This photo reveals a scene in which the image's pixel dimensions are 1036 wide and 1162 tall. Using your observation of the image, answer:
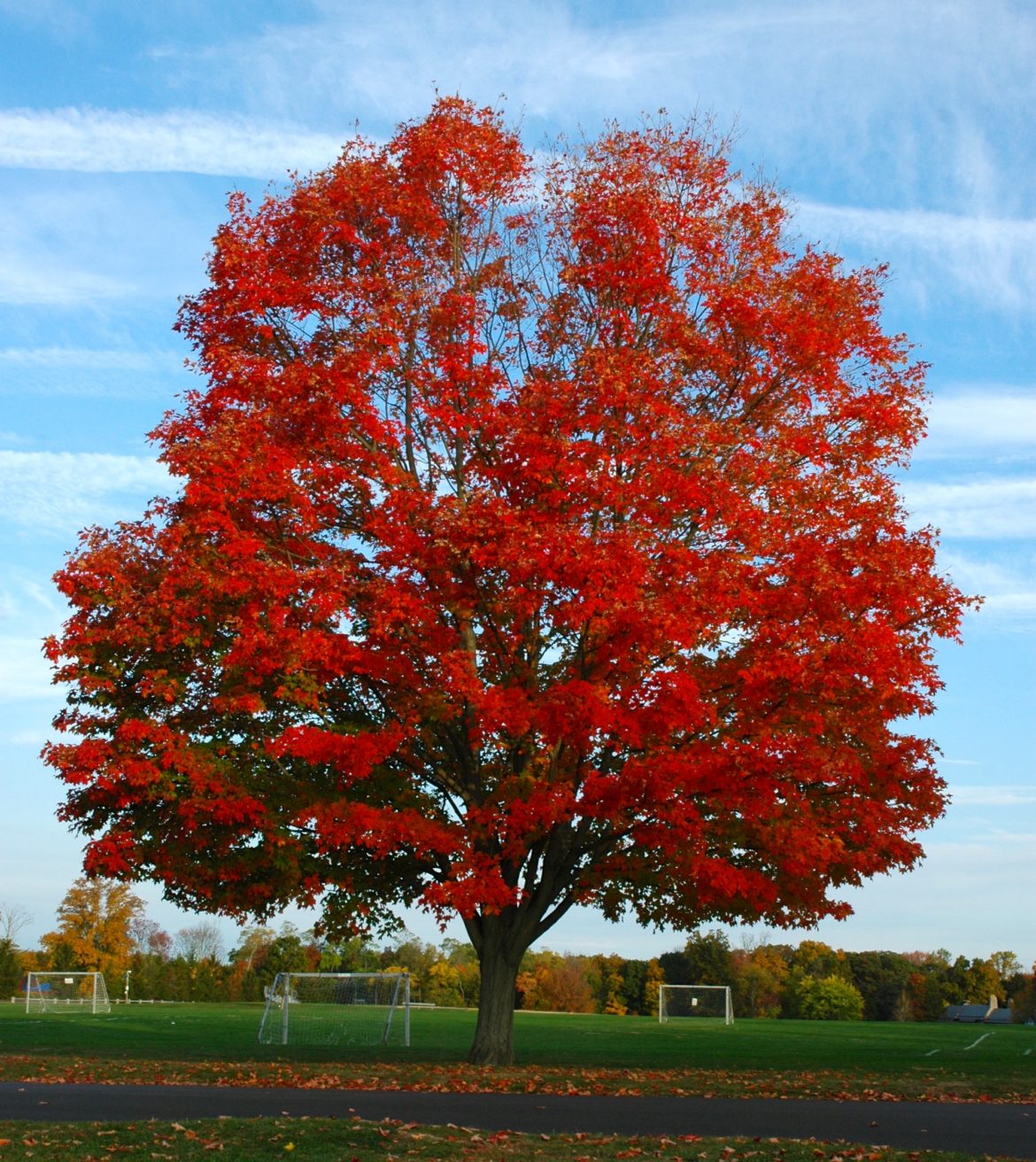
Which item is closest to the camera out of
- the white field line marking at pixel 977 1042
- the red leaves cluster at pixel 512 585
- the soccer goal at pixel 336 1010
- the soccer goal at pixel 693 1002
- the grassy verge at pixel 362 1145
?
the grassy verge at pixel 362 1145

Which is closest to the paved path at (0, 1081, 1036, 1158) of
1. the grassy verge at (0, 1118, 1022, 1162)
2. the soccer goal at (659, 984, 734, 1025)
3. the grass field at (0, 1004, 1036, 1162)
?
the grassy verge at (0, 1118, 1022, 1162)

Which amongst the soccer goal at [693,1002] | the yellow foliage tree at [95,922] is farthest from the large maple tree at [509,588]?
the yellow foliage tree at [95,922]

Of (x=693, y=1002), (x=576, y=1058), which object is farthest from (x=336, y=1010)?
(x=693, y=1002)

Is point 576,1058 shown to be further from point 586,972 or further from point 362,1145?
point 586,972

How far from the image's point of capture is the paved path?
472 inches

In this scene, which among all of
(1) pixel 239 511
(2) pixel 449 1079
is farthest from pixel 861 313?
(2) pixel 449 1079

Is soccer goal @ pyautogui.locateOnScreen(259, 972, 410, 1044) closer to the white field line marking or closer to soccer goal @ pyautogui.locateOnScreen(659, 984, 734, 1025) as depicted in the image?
the white field line marking

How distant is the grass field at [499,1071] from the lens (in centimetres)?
1023

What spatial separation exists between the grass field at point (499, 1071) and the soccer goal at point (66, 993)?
5689mm

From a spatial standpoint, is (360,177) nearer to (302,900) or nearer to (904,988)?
(302,900)

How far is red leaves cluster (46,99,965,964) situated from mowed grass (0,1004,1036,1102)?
241 cm

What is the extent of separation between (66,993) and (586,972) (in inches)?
979

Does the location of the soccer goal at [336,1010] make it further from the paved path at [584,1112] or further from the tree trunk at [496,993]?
the paved path at [584,1112]

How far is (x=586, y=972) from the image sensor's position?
65.6m
